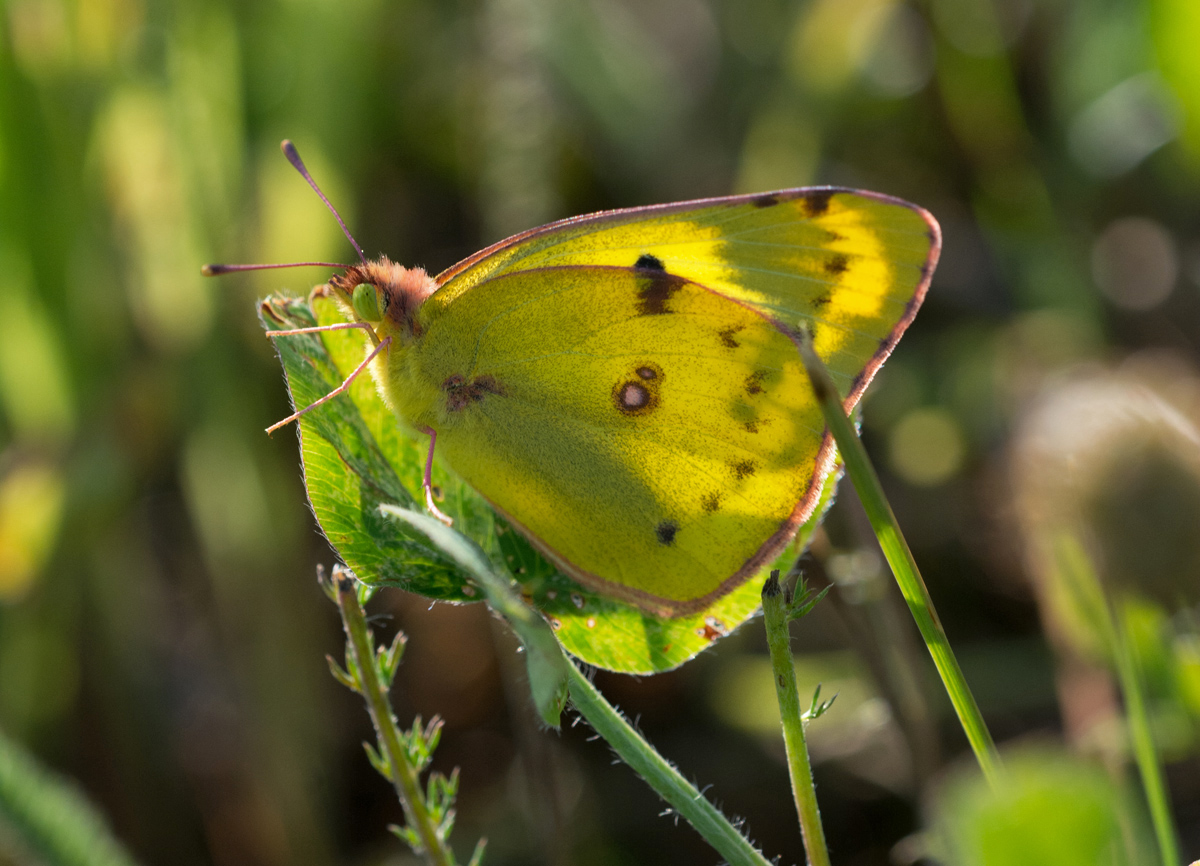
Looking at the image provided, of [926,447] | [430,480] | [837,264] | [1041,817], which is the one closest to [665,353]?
[837,264]

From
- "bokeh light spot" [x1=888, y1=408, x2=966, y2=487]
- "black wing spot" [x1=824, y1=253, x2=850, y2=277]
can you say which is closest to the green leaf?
"black wing spot" [x1=824, y1=253, x2=850, y2=277]

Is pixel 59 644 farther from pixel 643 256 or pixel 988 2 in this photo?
pixel 988 2

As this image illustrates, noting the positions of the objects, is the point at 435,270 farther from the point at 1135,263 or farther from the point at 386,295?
the point at 1135,263

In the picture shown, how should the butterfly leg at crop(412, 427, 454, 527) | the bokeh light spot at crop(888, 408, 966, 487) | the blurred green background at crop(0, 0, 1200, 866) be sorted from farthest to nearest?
the bokeh light spot at crop(888, 408, 966, 487)
the blurred green background at crop(0, 0, 1200, 866)
the butterfly leg at crop(412, 427, 454, 527)

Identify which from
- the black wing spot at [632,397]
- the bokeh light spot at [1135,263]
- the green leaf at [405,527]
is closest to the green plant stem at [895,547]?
the green leaf at [405,527]

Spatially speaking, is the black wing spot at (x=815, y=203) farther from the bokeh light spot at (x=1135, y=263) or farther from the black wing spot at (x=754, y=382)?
the bokeh light spot at (x=1135, y=263)

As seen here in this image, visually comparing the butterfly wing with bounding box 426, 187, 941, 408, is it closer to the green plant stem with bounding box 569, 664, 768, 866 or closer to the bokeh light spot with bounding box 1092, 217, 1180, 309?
the green plant stem with bounding box 569, 664, 768, 866

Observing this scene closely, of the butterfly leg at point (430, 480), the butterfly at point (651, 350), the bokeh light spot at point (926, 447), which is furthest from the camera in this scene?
the bokeh light spot at point (926, 447)

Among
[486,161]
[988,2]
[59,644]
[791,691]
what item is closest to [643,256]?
[791,691]
